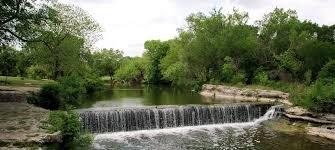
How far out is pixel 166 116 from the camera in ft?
90.8

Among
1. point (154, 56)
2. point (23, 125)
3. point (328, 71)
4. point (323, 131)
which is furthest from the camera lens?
point (154, 56)

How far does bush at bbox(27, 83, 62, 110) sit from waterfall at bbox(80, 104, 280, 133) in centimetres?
203

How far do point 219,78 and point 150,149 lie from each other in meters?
29.8

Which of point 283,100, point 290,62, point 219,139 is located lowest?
point 219,139

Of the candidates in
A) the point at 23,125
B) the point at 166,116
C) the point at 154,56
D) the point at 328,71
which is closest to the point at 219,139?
the point at 166,116

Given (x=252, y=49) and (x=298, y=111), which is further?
(x=252, y=49)

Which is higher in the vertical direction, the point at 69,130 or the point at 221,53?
the point at 221,53

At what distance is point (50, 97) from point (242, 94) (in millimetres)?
19693

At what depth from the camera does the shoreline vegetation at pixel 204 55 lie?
86.4 ft

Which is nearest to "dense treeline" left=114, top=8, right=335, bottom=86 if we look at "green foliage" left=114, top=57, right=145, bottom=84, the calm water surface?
the calm water surface

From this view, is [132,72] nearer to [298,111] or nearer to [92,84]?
[92,84]

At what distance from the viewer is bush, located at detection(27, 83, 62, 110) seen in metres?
26.2

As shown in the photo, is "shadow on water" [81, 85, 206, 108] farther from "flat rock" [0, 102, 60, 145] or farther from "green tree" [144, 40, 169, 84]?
"green tree" [144, 40, 169, 84]

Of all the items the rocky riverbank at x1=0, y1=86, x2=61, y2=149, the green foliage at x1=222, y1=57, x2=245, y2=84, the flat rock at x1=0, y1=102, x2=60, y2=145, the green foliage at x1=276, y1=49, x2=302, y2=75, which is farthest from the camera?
the green foliage at x1=222, y1=57, x2=245, y2=84
